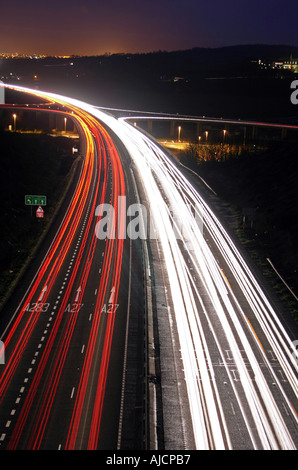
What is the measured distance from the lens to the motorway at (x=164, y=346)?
2595 cm

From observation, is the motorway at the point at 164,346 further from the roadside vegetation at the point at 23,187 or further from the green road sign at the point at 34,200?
the green road sign at the point at 34,200

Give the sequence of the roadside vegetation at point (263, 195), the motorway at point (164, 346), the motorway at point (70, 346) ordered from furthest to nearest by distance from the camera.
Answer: the roadside vegetation at point (263, 195) → the motorway at point (70, 346) → the motorway at point (164, 346)

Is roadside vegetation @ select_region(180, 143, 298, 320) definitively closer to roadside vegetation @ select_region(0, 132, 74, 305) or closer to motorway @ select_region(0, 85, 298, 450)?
motorway @ select_region(0, 85, 298, 450)

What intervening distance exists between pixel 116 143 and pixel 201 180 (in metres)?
28.2

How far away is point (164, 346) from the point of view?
33562 mm

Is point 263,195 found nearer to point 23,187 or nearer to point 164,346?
point 23,187

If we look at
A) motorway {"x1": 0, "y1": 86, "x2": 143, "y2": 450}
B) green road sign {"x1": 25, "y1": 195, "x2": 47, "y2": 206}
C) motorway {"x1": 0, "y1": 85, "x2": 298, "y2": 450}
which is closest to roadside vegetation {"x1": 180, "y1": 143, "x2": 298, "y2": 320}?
motorway {"x1": 0, "y1": 85, "x2": 298, "y2": 450}

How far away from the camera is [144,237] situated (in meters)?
53.1

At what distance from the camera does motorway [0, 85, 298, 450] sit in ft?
85.1

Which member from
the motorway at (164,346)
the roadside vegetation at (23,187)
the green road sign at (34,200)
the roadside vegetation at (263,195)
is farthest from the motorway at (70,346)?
the roadside vegetation at (263,195)

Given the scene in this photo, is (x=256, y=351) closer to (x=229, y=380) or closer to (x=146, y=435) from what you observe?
(x=229, y=380)

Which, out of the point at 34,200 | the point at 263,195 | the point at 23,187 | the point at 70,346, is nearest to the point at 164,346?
the point at 70,346

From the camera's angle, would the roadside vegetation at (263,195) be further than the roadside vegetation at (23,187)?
No

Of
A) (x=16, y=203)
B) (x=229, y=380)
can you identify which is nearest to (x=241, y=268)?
(x=229, y=380)
